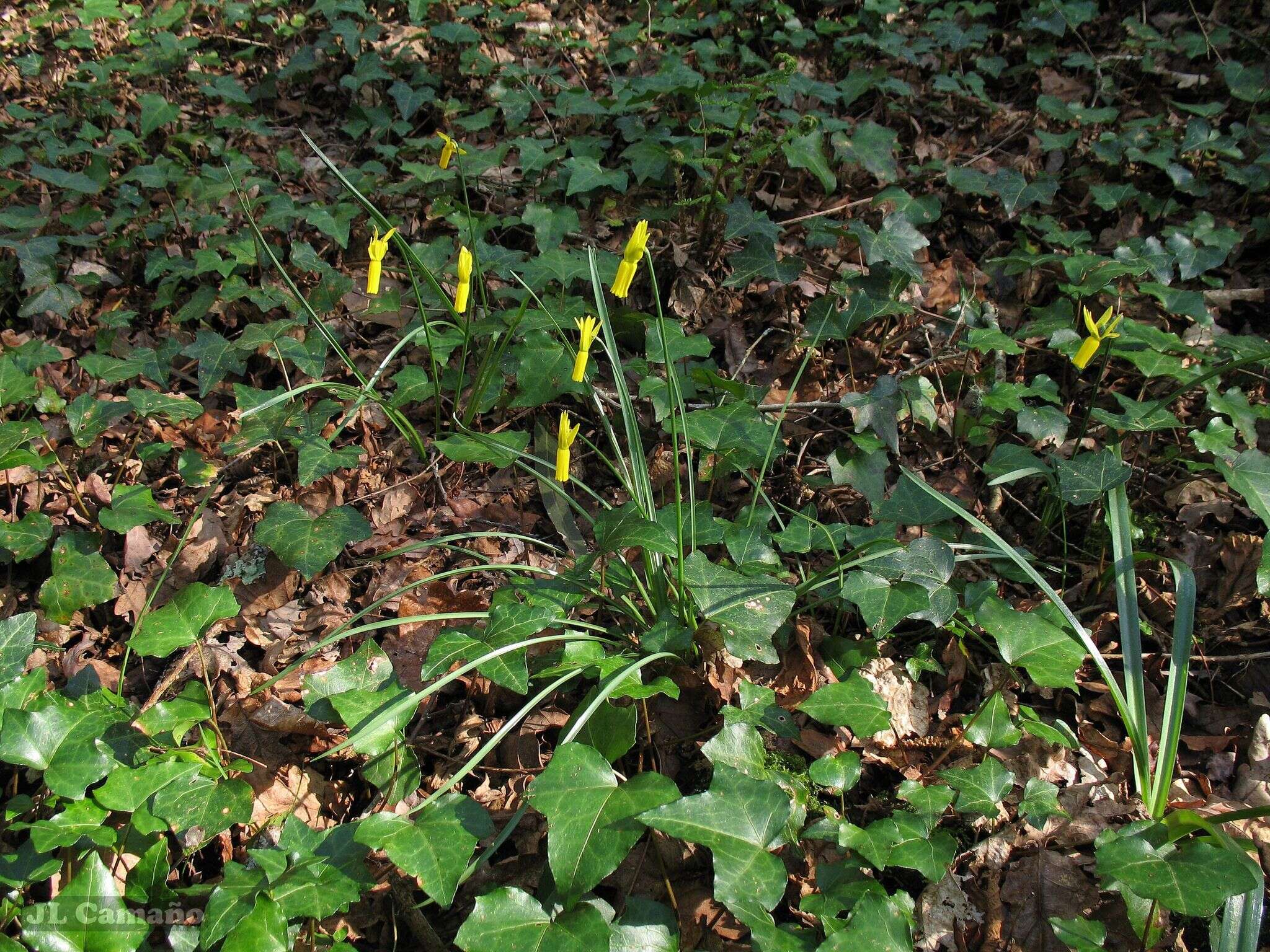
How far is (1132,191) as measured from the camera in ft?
9.76

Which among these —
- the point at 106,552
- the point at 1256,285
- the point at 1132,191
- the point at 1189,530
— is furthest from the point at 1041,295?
the point at 106,552

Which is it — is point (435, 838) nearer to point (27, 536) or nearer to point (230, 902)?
point (230, 902)

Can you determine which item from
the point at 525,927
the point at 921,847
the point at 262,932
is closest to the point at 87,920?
the point at 262,932

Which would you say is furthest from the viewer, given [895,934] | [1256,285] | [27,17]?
[27,17]

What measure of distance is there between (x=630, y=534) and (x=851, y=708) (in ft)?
1.99

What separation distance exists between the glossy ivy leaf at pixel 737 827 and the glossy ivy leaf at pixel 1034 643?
63 cm

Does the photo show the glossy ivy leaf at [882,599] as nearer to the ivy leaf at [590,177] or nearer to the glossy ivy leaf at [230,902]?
the glossy ivy leaf at [230,902]

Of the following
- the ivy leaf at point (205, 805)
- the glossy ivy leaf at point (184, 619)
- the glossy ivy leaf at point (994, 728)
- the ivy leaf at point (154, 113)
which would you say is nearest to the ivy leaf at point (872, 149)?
the glossy ivy leaf at point (994, 728)

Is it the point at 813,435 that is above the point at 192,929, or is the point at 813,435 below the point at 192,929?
above

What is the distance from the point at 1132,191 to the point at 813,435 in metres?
1.76

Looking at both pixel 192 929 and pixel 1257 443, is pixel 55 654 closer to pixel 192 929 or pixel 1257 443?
pixel 192 929

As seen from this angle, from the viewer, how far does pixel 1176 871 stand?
1335 mm

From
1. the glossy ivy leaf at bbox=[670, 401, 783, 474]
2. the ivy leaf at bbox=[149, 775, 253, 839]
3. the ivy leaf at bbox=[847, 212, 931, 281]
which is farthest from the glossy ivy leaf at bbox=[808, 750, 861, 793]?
the ivy leaf at bbox=[847, 212, 931, 281]

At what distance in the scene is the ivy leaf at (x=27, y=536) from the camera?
7.38 ft
